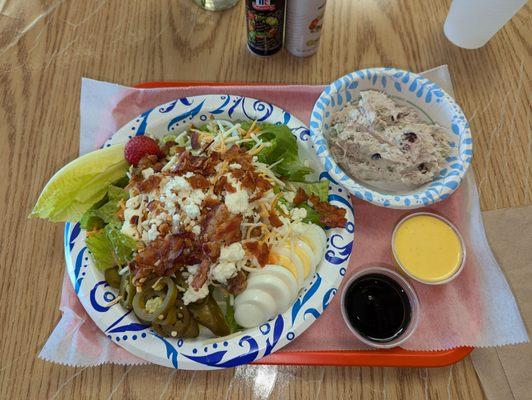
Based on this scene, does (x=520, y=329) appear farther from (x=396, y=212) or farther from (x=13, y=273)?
(x=13, y=273)

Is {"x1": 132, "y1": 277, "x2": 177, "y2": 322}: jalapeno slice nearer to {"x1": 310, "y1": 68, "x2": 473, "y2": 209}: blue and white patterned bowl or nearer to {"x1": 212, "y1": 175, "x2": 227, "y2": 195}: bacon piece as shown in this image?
{"x1": 212, "y1": 175, "x2": 227, "y2": 195}: bacon piece

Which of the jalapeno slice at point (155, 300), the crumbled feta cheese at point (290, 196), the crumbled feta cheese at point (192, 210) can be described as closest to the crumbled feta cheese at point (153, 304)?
the jalapeno slice at point (155, 300)

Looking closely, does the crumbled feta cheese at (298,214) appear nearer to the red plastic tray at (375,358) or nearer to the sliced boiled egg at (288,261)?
the sliced boiled egg at (288,261)

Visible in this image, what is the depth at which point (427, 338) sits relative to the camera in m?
1.52

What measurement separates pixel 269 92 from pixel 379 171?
686 millimetres

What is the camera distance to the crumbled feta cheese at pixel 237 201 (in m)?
1.50

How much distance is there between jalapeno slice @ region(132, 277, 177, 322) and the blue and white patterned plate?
0.08 meters

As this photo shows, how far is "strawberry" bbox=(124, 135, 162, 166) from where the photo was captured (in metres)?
1.69

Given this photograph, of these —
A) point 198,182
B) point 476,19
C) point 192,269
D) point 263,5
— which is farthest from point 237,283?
point 476,19

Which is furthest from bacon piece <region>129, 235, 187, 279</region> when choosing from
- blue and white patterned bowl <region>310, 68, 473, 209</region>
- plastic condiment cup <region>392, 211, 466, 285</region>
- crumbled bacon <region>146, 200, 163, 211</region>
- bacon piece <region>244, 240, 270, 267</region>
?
plastic condiment cup <region>392, 211, 466, 285</region>

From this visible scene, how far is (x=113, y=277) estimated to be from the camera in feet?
5.08

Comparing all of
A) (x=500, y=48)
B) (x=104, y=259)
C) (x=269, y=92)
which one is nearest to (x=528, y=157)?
(x=500, y=48)

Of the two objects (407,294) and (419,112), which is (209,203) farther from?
(419,112)

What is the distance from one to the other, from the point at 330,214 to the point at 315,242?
13cm
